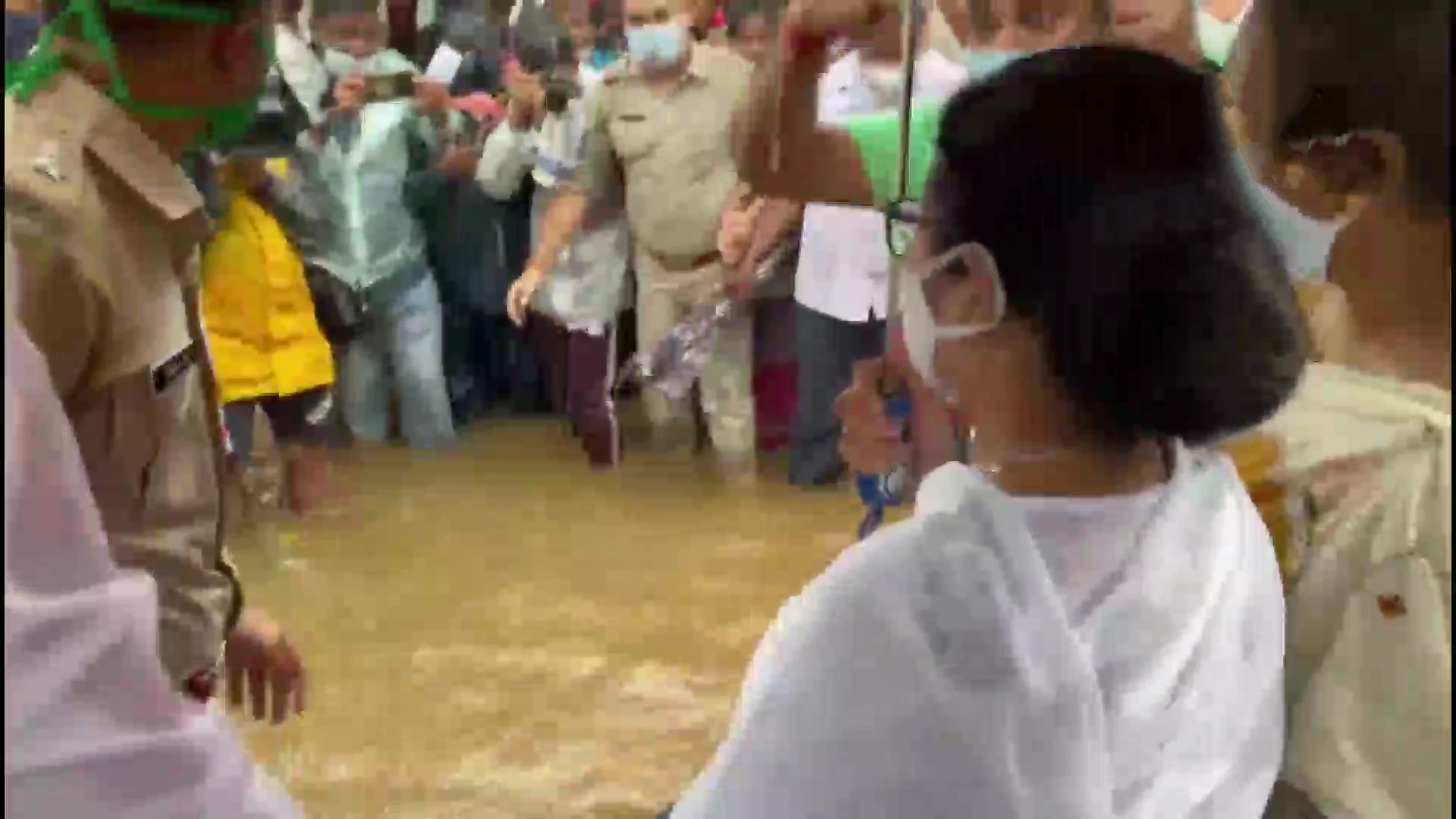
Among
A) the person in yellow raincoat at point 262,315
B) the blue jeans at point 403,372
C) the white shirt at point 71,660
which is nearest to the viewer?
the white shirt at point 71,660

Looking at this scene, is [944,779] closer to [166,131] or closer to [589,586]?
[166,131]

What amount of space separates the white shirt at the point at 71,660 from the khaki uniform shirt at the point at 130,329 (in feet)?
0.40

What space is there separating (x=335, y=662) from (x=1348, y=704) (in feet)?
4.06

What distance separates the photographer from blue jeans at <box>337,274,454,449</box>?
1.63 metres

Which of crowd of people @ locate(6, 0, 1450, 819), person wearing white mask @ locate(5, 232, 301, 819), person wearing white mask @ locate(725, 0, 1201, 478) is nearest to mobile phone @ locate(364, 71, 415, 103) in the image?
person wearing white mask @ locate(725, 0, 1201, 478)

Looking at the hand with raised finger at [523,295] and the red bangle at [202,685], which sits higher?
the red bangle at [202,685]

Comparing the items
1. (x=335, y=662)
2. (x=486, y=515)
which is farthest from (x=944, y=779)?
(x=486, y=515)

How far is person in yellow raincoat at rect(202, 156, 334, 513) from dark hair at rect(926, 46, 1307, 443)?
67cm

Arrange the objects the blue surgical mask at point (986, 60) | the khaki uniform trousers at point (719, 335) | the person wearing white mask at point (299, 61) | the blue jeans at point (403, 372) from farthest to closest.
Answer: the khaki uniform trousers at point (719, 335) < the blue jeans at point (403, 372) < the person wearing white mask at point (299, 61) < the blue surgical mask at point (986, 60)

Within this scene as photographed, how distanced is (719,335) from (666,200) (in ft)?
0.61

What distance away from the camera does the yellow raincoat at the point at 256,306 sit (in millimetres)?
1209

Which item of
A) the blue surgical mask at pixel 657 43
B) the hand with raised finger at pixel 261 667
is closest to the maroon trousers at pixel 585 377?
the blue surgical mask at pixel 657 43

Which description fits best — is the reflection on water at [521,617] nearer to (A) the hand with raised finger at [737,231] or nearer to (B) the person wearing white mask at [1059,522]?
(A) the hand with raised finger at [737,231]

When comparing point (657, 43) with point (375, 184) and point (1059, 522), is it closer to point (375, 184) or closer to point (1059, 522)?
point (375, 184)
